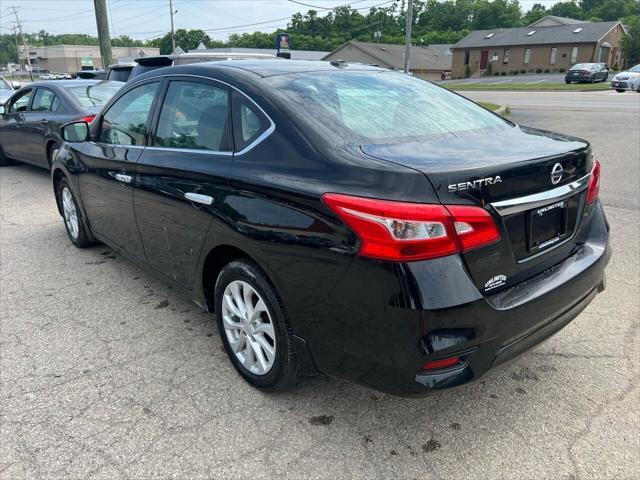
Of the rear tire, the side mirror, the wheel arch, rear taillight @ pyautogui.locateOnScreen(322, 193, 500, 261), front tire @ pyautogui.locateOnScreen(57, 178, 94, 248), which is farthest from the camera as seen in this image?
the rear tire

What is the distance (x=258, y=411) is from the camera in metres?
2.72

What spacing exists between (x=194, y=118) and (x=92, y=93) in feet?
18.6

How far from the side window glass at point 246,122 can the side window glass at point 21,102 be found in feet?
23.5

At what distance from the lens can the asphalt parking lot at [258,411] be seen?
235 centimetres

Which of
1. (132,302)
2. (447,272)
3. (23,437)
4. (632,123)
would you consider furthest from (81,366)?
(632,123)

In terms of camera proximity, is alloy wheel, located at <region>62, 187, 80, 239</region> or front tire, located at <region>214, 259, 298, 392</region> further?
alloy wheel, located at <region>62, 187, 80, 239</region>

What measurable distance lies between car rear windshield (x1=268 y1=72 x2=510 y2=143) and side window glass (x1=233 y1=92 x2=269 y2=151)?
168 mm

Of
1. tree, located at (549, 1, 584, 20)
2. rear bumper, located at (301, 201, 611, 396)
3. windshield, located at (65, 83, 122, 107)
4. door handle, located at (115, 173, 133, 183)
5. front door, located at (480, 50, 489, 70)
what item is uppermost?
tree, located at (549, 1, 584, 20)

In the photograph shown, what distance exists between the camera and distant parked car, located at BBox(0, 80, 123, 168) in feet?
24.6

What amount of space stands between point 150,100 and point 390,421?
2.61 meters

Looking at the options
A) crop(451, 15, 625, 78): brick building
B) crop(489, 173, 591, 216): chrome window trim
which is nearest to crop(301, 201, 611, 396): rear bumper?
crop(489, 173, 591, 216): chrome window trim

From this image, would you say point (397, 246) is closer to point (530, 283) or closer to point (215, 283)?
point (530, 283)

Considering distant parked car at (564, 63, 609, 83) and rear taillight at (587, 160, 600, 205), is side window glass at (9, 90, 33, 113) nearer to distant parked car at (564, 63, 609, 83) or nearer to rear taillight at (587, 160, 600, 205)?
rear taillight at (587, 160, 600, 205)

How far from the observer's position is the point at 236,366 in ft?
9.80
